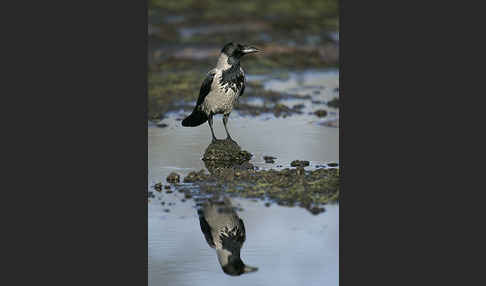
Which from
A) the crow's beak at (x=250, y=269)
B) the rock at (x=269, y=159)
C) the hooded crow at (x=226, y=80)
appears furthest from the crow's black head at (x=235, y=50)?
the crow's beak at (x=250, y=269)

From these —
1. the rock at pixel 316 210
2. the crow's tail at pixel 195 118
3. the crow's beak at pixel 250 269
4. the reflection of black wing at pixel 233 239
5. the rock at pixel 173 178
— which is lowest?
the crow's beak at pixel 250 269

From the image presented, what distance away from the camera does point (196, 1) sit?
30.1m

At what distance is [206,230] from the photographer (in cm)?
864

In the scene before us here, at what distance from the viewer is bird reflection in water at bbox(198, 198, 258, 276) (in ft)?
25.2

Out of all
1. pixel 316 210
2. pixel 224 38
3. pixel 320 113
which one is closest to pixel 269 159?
pixel 316 210

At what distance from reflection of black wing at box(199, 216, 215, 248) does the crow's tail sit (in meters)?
3.54

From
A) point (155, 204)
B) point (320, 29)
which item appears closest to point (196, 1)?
point (320, 29)

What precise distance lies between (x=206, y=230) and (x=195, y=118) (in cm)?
404

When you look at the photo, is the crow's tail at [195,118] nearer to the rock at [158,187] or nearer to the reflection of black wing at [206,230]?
the rock at [158,187]

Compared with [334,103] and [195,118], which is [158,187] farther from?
[334,103]

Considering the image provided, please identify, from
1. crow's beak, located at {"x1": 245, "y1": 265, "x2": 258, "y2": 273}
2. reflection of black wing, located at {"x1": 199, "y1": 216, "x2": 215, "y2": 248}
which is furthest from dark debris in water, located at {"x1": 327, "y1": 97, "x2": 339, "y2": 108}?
crow's beak, located at {"x1": 245, "y1": 265, "x2": 258, "y2": 273}

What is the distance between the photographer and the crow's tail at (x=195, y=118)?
486 inches

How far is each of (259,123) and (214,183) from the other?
4510 millimetres

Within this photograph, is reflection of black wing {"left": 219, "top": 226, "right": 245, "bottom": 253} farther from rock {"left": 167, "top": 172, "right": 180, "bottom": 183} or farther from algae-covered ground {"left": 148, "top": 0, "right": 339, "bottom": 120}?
algae-covered ground {"left": 148, "top": 0, "right": 339, "bottom": 120}
